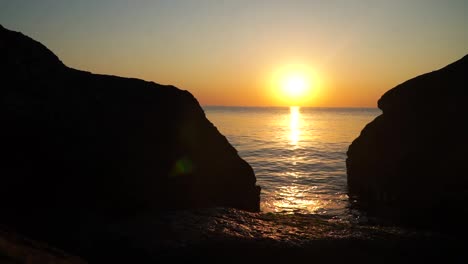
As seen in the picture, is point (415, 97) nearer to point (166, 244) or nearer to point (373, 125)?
point (373, 125)

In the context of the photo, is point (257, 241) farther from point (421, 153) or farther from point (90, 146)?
point (421, 153)

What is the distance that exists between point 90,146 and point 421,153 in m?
19.0

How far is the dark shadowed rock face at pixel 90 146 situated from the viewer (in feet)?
28.9

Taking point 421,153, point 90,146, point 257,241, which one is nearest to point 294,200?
point 421,153

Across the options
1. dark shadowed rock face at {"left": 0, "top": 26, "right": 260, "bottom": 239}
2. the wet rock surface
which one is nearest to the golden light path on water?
dark shadowed rock face at {"left": 0, "top": 26, "right": 260, "bottom": 239}

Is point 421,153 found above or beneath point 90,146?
beneath

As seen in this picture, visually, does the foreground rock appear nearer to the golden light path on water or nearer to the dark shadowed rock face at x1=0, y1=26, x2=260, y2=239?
the dark shadowed rock face at x1=0, y1=26, x2=260, y2=239

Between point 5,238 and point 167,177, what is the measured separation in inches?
332

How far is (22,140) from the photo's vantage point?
9305mm

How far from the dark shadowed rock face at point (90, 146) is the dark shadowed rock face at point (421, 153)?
9750 mm

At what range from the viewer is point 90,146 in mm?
10352

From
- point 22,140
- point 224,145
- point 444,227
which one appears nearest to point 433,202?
point 444,227

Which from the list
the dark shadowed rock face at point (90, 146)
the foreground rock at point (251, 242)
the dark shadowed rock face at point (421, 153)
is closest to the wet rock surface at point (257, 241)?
the foreground rock at point (251, 242)

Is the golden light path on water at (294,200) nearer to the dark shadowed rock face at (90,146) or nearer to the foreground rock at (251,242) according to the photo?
the dark shadowed rock face at (90,146)
